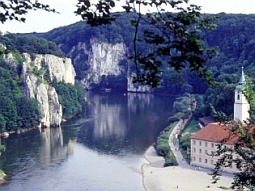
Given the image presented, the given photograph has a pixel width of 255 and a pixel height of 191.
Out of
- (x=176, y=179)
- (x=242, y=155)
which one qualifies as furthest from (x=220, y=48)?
(x=242, y=155)

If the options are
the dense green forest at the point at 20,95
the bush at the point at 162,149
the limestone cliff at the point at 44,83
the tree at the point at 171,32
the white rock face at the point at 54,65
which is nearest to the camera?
the tree at the point at 171,32

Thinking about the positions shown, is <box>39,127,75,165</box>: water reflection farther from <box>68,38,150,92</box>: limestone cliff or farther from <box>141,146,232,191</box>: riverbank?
<box>68,38,150,92</box>: limestone cliff

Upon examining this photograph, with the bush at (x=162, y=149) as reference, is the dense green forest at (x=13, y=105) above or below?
above

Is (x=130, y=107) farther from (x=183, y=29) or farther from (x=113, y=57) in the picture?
(x=183, y=29)

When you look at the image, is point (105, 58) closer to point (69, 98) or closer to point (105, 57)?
point (105, 57)

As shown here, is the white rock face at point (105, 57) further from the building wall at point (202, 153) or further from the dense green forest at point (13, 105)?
the building wall at point (202, 153)

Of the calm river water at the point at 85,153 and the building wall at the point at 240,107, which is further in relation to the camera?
the building wall at the point at 240,107

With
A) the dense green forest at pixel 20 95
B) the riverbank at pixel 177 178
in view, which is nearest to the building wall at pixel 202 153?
the riverbank at pixel 177 178
